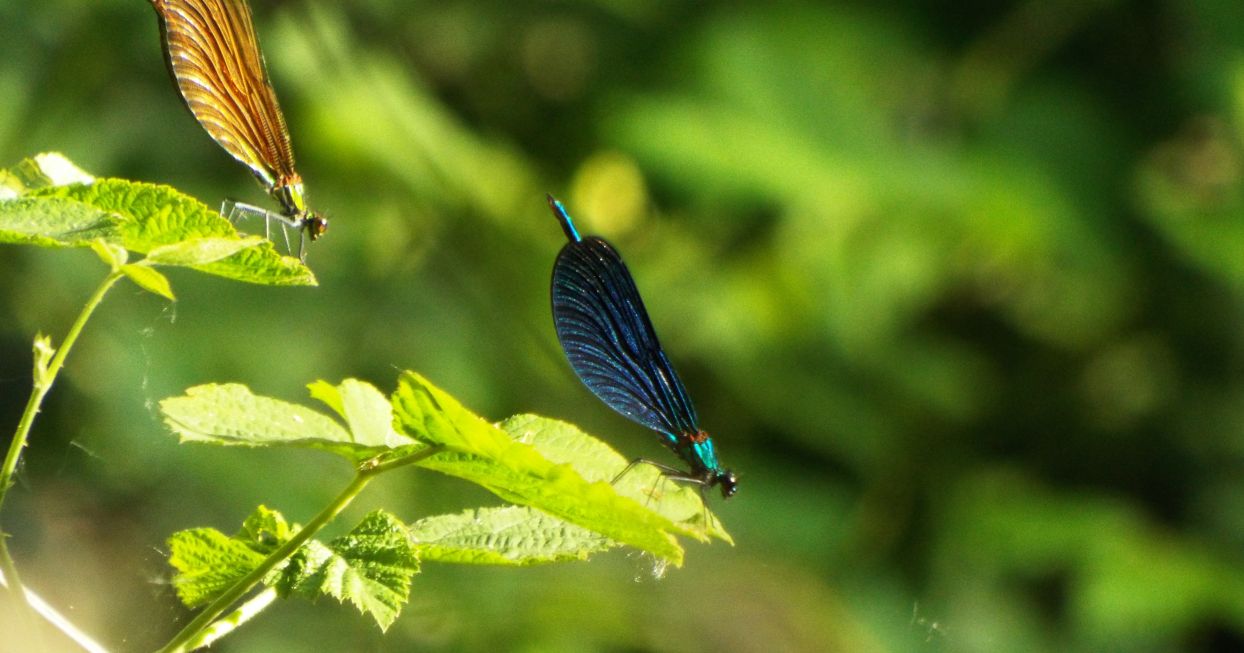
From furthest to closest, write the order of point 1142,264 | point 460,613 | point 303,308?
point 1142,264 < point 303,308 < point 460,613

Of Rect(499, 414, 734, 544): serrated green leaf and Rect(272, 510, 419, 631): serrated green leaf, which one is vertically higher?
Rect(499, 414, 734, 544): serrated green leaf

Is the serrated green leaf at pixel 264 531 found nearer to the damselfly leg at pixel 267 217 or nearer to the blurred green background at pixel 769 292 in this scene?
the damselfly leg at pixel 267 217

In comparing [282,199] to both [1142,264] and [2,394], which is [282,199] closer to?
[2,394]

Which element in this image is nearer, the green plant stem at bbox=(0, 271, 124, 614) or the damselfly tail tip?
the green plant stem at bbox=(0, 271, 124, 614)

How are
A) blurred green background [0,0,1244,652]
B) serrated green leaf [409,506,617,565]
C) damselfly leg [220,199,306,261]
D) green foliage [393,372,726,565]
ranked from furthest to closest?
blurred green background [0,0,1244,652] → damselfly leg [220,199,306,261] → serrated green leaf [409,506,617,565] → green foliage [393,372,726,565]

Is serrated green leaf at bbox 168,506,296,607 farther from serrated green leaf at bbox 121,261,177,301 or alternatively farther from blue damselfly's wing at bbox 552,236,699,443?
blue damselfly's wing at bbox 552,236,699,443

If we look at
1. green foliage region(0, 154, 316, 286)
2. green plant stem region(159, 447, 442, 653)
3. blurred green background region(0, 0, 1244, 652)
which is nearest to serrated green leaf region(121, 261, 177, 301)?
green foliage region(0, 154, 316, 286)

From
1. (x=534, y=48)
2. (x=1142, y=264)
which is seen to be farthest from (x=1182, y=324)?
(x=534, y=48)
